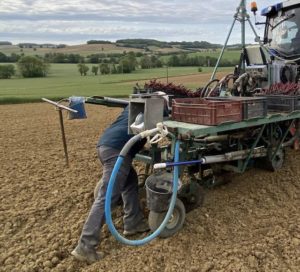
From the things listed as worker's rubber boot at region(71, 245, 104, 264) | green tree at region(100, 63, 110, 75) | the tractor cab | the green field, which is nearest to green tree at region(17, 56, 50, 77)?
the green field

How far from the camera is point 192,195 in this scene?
461 centimetres

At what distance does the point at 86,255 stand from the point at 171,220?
33.5 inches

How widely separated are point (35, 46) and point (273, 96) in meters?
69.4

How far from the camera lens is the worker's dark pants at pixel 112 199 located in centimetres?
407

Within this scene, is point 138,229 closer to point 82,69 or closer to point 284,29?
point 284,29

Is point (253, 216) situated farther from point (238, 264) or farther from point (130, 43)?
point (130, 43)

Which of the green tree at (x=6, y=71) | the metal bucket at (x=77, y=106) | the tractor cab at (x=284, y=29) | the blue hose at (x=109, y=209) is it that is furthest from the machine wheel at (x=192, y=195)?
the green tree at (x=6, y=71)

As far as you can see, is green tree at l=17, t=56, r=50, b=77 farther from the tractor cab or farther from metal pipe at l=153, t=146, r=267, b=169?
metal pipe at l=153, t=146, r=267, b=169

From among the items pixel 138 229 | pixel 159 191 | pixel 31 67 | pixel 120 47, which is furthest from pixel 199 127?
pixel 120 47

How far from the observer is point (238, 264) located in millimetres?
3783

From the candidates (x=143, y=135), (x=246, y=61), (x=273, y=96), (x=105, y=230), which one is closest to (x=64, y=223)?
(x=105, y=230)

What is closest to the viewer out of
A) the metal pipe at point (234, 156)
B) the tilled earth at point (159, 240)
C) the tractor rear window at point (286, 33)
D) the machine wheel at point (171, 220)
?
the tilled earth at point (159, 240)

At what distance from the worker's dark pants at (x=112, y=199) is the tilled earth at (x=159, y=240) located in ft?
0.72

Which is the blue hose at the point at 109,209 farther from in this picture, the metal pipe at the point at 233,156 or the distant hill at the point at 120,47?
the distant hill at the point at 120,47
